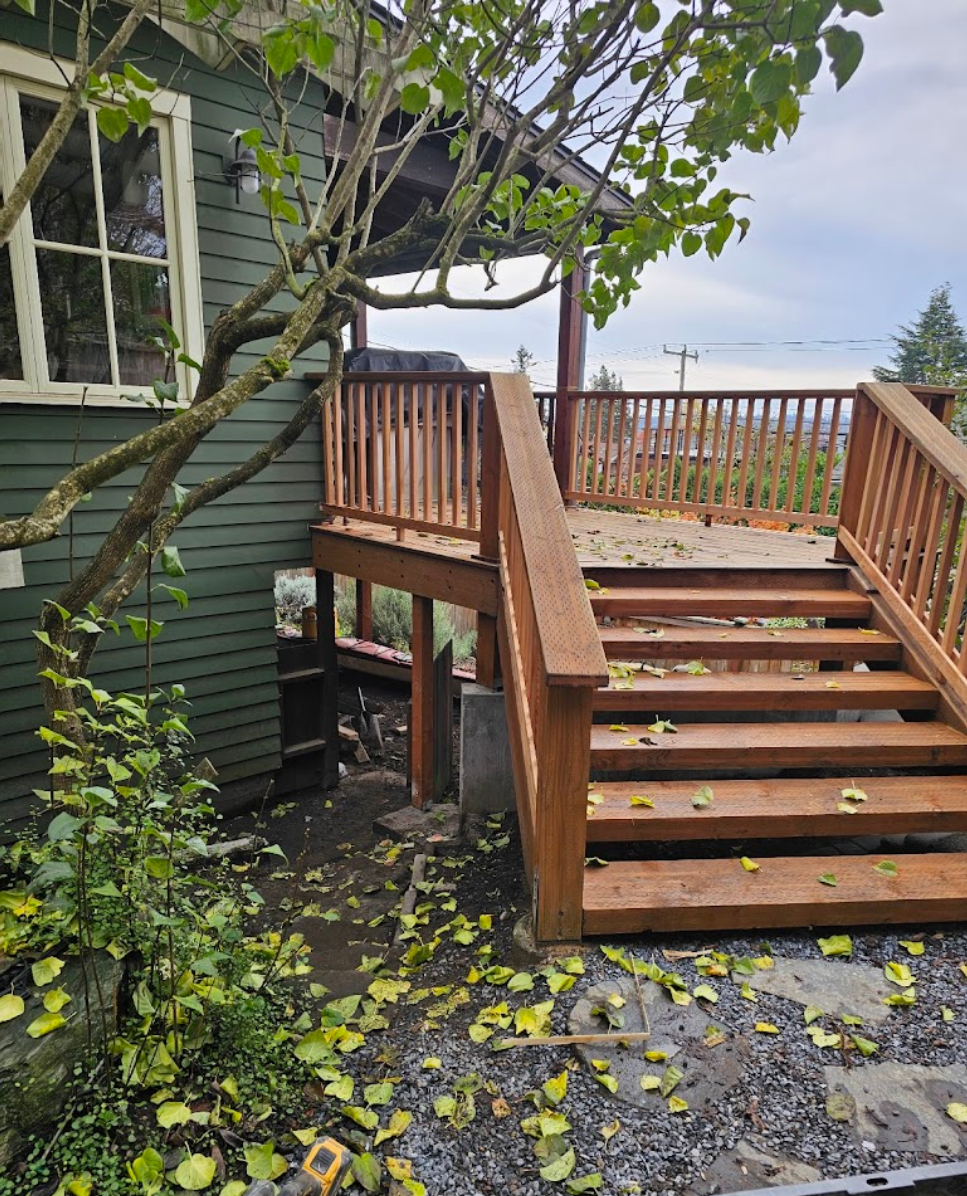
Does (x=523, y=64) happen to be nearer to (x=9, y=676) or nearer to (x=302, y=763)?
(x=9, y=676)

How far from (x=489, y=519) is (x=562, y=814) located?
1937mm

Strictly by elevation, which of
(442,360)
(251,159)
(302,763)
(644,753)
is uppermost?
(251,159)

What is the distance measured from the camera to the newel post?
3.55 m

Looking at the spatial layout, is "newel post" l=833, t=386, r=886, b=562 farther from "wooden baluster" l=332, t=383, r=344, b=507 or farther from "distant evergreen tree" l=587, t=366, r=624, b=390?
"distant evergreen tree" l=587, t=366, r=624, b=390

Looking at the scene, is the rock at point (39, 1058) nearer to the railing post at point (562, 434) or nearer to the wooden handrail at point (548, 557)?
the wooden handrail at point (548, 557)

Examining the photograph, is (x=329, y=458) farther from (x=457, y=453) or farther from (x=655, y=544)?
(x=655, y=544)

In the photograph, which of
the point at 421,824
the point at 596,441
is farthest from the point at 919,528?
the point at 596,441

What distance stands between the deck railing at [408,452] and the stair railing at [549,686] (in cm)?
100

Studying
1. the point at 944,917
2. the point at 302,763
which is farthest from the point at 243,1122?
the point at 302,763

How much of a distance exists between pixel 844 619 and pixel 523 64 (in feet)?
10.0

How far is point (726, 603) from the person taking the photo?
3385 mm

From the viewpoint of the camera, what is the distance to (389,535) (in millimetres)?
4648

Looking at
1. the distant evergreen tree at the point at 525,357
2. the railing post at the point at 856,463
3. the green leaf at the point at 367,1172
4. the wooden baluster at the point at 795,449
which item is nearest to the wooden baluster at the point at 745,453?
the wooden baluster at the point at 795,449

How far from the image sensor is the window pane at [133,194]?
3828 millimetres
